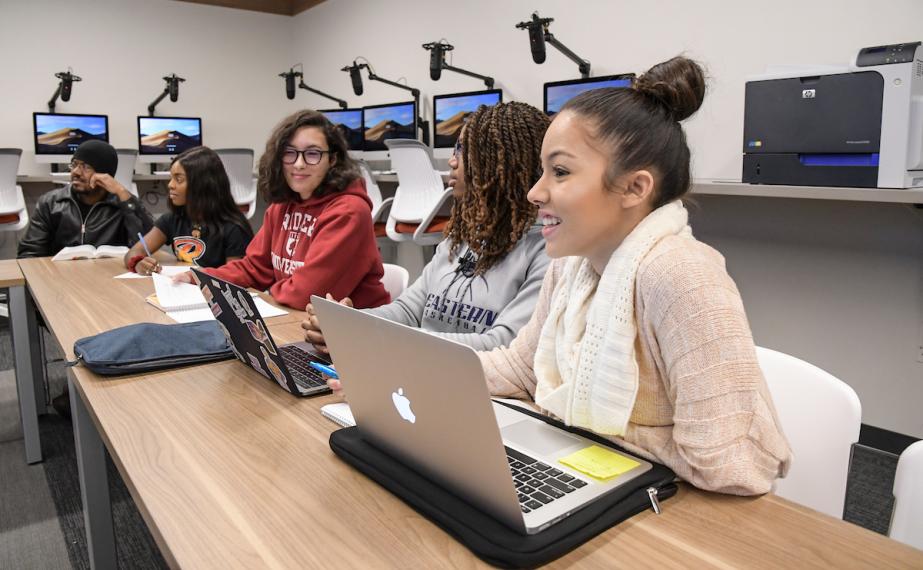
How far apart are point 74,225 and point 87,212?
0.26 feet

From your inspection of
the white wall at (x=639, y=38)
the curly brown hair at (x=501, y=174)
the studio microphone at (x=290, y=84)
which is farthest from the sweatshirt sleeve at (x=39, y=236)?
the studio microphone at (x=290, y=84)

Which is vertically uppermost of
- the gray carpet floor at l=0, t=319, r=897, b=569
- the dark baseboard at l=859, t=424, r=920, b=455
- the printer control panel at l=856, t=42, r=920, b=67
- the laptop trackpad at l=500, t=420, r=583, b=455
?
the printer control panel at l=856, t=42, r=920, b=67

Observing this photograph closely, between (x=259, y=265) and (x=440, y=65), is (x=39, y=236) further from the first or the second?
(x=440, y=65)

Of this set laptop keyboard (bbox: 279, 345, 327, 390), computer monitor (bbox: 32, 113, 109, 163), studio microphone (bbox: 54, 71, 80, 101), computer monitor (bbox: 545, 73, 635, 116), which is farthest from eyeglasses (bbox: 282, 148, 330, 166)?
studio microphone (bbox: 54, 71, 80, 101)

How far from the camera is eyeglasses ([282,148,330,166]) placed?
205 centimetres

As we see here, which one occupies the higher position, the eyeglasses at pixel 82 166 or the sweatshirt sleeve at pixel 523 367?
the eyeglasses at pixel 82 166

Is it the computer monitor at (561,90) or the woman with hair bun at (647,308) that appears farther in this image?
the computer monitor at (561,90)

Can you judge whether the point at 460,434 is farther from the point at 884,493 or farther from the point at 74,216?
the point at 74,216

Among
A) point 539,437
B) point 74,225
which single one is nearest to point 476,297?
point 539,437

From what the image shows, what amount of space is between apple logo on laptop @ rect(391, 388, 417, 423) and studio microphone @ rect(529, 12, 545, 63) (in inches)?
137

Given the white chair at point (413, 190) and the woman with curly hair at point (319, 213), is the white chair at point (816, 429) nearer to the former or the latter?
the woman with curly hair at point (319, 213)

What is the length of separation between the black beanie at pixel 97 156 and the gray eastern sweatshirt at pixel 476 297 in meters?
2.03

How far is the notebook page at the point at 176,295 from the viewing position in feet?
5.82

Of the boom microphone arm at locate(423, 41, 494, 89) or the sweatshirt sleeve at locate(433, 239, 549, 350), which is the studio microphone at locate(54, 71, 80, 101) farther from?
the sweatshirt sleeve at locate(433, 239, 549, 350)
